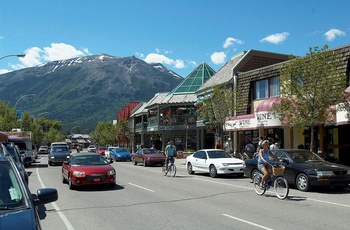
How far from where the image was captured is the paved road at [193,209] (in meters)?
8.27

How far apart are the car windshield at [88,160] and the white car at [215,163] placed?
6.13 m

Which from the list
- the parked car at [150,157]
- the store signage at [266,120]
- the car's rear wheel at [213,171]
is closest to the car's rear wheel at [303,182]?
the car's rear wheel at [213,171]

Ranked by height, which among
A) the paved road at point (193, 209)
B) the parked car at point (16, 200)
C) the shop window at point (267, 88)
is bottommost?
the paved road at point (193, 209)

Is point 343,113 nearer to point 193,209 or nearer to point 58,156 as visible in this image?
point 193,209

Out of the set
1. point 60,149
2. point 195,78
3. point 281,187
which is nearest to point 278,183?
point 281,187

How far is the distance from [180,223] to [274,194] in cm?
561

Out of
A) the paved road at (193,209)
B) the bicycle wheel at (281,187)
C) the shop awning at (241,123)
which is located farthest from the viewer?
the shop awning at (241,123)

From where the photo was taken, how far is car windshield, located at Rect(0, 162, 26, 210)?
4.85m

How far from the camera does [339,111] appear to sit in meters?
18.5

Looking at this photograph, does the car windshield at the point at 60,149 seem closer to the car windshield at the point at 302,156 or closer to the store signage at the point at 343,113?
the store signage at the point at 343,113

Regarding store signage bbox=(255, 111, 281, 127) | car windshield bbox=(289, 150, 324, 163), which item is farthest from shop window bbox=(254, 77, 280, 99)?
car windshield bbox=(289, 150, 324, 163)

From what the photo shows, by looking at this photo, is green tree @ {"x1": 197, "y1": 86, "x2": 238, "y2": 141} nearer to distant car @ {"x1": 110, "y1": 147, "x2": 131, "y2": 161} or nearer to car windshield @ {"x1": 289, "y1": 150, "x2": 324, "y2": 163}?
car windshield @ {"x1": 289, "y1": 150, "x2": 324, "y2": 163}

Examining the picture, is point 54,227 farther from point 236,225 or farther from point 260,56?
point 260,56

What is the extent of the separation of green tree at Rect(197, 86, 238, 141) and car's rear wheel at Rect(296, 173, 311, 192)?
1345 cm
